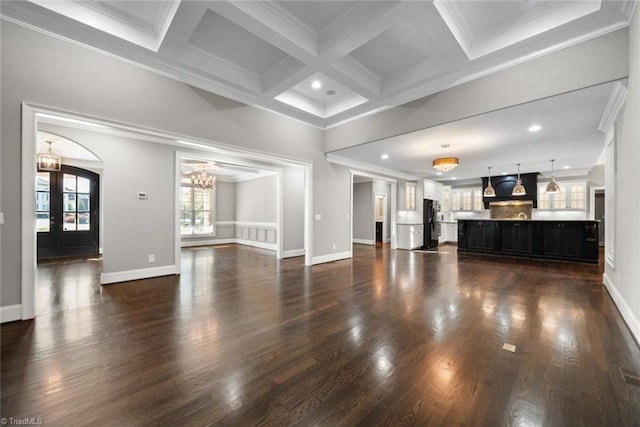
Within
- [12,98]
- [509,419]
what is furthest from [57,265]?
[509,419]

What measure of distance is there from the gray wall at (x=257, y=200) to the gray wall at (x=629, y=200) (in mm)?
7330

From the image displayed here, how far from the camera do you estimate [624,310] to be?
2906 millimetres

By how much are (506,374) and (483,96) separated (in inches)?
130

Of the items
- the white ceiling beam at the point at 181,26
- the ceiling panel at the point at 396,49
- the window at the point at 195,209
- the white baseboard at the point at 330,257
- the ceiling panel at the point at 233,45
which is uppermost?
the ceiling panel at the point at 233,45

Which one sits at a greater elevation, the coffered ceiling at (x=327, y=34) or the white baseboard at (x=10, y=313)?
the coffered ceiling at (x=327, y=34)

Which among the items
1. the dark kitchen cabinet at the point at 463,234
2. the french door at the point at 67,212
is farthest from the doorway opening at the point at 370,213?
the french door at the point at 67,212

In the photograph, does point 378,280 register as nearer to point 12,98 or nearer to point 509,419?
point 509,419

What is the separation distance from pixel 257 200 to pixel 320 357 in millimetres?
7866

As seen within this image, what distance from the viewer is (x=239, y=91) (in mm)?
4176

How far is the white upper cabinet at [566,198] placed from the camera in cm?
837

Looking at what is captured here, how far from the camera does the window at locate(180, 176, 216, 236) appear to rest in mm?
9578

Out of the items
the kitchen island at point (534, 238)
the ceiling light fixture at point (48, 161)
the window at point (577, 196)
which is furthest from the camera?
the window at point (577, 196)

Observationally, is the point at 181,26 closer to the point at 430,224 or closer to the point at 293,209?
the point at 293,209

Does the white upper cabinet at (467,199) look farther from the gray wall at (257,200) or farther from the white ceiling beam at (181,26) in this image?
the white ceiling beam at (181,26)
